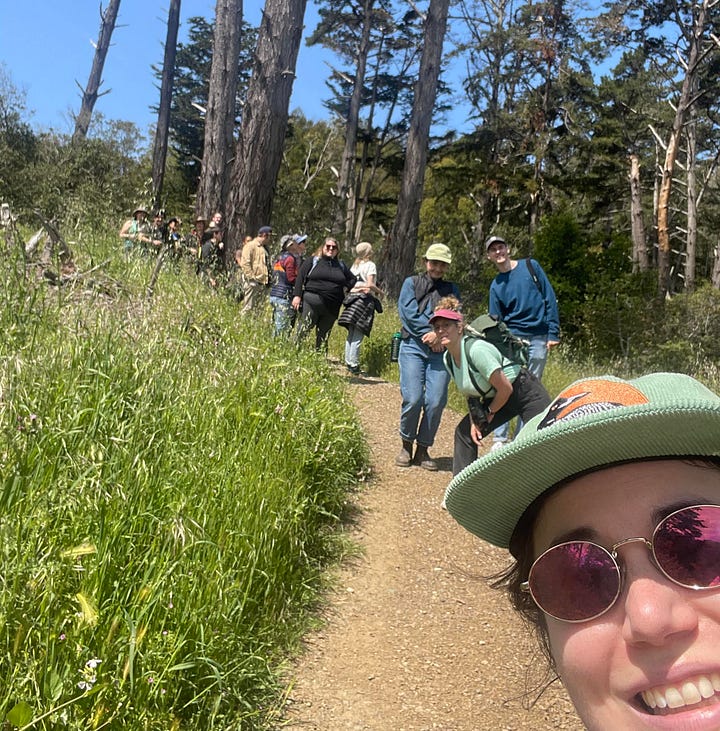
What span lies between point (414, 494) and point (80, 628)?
12.1 ft

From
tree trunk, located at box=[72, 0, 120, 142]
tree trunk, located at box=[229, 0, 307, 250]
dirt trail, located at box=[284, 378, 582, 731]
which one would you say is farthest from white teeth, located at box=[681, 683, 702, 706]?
tree trunk, located at box=[72, 0, 120, 142]

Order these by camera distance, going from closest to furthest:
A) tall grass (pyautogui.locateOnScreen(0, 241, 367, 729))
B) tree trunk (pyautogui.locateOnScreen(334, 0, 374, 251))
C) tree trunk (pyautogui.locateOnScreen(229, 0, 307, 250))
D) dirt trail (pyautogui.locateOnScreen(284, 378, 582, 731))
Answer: tall grass (pyautogui.locateOnScreen(0, 241, 367, 729)), dirt trail (pyautogui.locateOnScreen(284, 378, 582, 731)), tree trunk (pyautogui.locateOnScreen(229, 0, 307, 250)), tree trunk (pyautogui.locateOnScreen(334, 0, 374, 251))

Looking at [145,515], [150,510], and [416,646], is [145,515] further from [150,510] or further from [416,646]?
[416,646]

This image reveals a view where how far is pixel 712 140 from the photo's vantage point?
1185 inches

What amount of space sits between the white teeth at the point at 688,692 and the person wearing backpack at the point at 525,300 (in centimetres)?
507

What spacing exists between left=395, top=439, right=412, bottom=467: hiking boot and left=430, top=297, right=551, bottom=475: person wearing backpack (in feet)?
5.35

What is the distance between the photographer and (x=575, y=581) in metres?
1.06

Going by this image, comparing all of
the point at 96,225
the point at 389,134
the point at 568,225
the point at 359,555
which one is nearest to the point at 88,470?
the point at 359,555

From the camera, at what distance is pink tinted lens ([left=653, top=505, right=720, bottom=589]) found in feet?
3.24

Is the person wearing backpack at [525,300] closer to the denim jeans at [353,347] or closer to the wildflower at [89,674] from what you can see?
the denim jeans at [353,347]

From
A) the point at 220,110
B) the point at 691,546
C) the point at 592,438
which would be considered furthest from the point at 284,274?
→ the point at 691,546

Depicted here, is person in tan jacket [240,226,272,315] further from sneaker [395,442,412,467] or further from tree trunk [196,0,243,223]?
sneaker [395,442,412,467]

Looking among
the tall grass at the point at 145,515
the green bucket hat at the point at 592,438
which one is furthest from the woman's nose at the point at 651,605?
the tall grass at the point at 145,515

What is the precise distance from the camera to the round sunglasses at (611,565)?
991 mm
